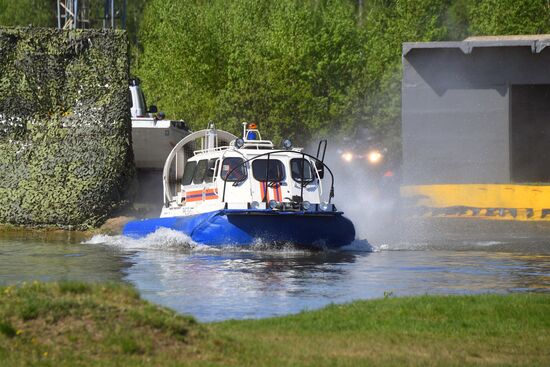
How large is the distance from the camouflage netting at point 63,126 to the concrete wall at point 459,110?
1022cm

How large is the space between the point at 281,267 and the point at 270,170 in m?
5.05

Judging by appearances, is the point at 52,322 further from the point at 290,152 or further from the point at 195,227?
the point at 290,152

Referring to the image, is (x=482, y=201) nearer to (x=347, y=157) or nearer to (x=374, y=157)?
(x=374, y=157)

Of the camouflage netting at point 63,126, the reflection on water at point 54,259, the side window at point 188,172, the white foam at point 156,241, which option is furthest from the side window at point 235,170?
the camouflage netting at point 63,126

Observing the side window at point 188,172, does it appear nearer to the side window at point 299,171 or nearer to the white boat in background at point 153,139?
the side window at point 299,171

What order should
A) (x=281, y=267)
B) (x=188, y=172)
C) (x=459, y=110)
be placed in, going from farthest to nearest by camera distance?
1. (x=459, y=110)
2. (x=188, y=172)
3. (x=281, y=267)

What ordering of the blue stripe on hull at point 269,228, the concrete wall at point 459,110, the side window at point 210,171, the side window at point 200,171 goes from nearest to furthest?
1. the blue stripe on hull at point 269,228
2. the side window at point 210,171
3. the side window at point 200,171
4. the concrete wall at point 459,110

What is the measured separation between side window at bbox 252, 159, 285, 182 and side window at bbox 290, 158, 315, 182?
0.72 feet

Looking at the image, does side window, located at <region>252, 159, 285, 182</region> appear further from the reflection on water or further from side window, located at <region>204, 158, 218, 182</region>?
the reflection on water

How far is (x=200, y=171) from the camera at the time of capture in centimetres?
2647

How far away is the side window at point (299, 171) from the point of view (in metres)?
25.7

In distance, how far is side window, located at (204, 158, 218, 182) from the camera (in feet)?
84.9

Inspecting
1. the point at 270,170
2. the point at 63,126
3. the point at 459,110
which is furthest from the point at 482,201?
the point at 63,126

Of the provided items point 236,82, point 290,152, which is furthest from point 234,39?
point 290,152
